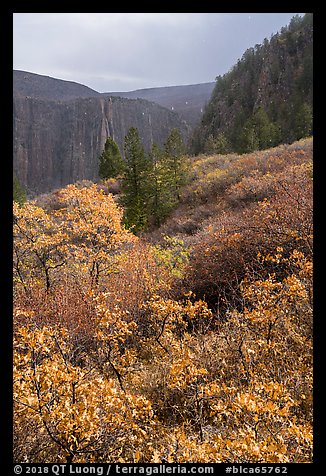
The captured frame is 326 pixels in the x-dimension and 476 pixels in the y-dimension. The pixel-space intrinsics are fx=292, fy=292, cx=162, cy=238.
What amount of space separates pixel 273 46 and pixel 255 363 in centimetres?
8755

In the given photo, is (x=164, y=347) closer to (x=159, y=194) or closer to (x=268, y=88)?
(x=159, y=194)

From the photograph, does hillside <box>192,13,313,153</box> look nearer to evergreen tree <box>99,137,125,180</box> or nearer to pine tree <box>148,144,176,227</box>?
evergreen tree <box>99,137,125,180</box>

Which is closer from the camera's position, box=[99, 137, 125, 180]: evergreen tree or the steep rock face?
box=[99, 137, 125, 180]: evergreen tree

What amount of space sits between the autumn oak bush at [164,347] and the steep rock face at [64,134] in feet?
313

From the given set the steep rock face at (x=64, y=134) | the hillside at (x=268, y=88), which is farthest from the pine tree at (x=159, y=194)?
the steep rock face at (x=64, y=134)

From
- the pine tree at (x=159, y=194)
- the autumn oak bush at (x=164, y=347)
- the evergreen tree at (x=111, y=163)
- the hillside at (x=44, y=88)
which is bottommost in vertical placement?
the autumn oak bush at (x=164, y=347)

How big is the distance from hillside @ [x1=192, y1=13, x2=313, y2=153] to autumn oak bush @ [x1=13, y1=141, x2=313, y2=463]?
147 ft

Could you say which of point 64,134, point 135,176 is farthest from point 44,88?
point 135,176

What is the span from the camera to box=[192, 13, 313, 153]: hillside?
5912 cm

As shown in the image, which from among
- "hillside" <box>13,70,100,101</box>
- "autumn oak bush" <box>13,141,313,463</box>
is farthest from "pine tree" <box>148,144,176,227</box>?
"hillside" <box>13,70,100,101</box>

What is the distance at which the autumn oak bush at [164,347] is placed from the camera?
3607mm

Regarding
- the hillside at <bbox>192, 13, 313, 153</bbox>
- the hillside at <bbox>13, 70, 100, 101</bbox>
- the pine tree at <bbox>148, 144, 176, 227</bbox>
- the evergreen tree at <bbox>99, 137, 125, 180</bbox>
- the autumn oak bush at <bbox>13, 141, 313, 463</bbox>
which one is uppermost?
the hillside at <bbox>13, 70, 100, 101</bbox>

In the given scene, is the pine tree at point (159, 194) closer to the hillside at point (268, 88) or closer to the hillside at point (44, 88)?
the hillside at point (268, 88)

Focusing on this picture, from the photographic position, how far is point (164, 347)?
20.5 ft
